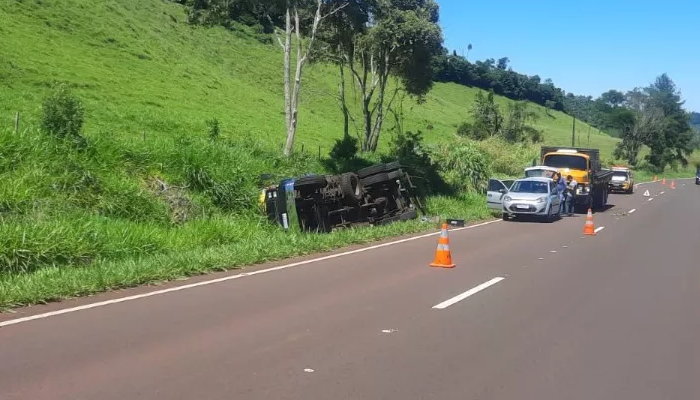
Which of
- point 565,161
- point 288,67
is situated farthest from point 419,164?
point 288,67

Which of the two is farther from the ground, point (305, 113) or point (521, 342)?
point (305, 113)

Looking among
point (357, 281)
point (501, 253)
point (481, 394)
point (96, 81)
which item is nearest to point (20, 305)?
point (357, 281)

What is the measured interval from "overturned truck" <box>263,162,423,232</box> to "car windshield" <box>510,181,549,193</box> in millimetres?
4613

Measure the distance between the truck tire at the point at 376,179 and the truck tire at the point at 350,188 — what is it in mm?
491

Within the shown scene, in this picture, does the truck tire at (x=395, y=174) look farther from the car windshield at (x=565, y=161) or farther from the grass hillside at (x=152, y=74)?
the car windshield at (x=565, y=161)

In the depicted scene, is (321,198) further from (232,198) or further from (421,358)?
(421,358)

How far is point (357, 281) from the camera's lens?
11.1 metres

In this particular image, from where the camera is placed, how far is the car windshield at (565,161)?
29672mm

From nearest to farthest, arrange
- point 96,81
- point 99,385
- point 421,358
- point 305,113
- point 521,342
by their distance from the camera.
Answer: point 99,385 < point 421,358 < point 521,342 < point 96,81 < point 305,113

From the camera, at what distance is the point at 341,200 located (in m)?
18.3

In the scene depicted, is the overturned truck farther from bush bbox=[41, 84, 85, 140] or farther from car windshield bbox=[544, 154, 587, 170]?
car windshield bbox=[544, 154, 587, 170]

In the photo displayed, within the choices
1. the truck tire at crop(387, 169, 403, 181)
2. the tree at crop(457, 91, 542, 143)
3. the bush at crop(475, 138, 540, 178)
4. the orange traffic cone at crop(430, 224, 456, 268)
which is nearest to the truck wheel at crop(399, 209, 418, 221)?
the truck tire at crop(387, 169, 403, 181)

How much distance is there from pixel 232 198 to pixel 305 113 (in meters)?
37.2

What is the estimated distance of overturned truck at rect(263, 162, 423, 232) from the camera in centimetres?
1647
